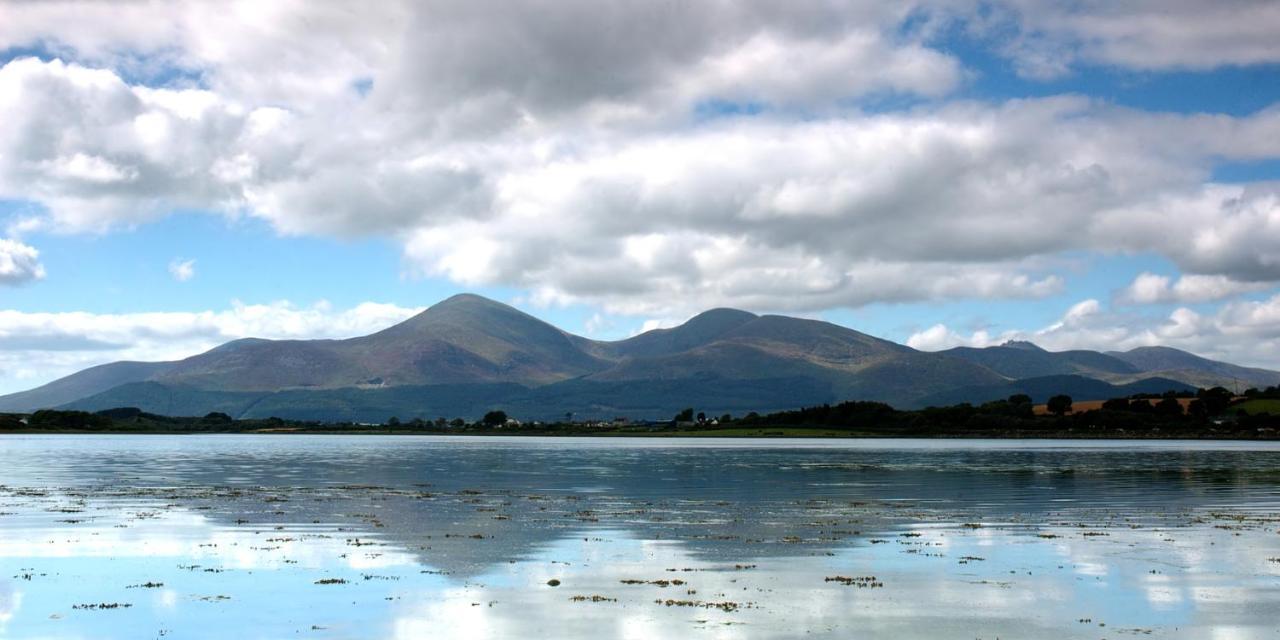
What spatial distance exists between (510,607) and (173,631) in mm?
8872

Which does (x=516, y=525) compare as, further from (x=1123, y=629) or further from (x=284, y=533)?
(x=1123, y=629)

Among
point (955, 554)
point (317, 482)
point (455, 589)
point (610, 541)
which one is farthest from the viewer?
point (317, 482)

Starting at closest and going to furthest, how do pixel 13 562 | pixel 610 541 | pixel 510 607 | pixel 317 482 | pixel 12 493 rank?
pixel 510 607
pixel 13 562
pixel 610 541
pixel 12 493
pixel 317 482

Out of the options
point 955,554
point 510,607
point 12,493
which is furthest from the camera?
point 12,493

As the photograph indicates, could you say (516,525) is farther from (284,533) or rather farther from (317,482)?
(317,482)

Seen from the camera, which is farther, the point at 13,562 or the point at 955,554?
the point at 955,554

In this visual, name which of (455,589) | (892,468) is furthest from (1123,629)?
(892,468)

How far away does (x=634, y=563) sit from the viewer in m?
40.4

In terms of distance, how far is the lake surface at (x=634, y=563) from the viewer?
96.9 feet

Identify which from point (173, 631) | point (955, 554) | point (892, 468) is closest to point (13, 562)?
point (173, 631)

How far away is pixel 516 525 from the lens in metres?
53.8

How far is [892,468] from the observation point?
12044 cm

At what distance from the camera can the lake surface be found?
96.9 ft

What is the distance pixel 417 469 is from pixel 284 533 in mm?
68266
